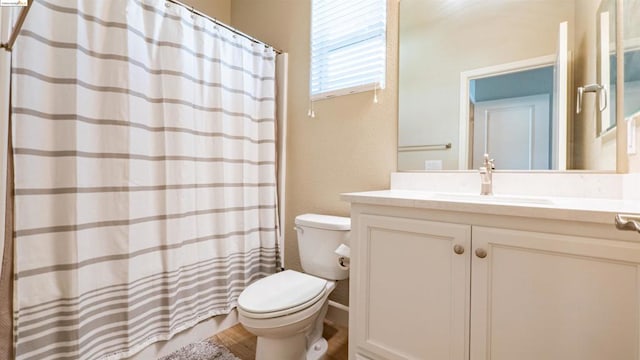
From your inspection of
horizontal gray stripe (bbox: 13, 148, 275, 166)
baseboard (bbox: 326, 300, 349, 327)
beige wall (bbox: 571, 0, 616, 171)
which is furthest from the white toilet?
beige wall (bbox: 571, 0, 616, 171)

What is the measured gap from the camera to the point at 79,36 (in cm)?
115

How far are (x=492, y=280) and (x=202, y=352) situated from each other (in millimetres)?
1451

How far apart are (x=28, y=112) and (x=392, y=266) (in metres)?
1.44

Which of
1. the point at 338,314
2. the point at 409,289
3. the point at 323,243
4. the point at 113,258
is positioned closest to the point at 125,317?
the point at 113,258

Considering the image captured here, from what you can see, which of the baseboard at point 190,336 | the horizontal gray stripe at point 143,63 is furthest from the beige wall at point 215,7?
the baseboard at point 190,336

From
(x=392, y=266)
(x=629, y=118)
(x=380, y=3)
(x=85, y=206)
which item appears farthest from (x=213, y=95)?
(x=629, y=118)

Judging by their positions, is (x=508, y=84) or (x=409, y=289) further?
(x=508, y=84)

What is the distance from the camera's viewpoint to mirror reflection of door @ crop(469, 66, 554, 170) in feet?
4.11

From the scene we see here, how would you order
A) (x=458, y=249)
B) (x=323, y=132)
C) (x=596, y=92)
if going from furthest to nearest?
(x=323, y=132)
(x=596, y=92)
(x=458, y=249)

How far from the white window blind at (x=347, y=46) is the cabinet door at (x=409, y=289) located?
3.13 feet

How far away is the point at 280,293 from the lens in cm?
131

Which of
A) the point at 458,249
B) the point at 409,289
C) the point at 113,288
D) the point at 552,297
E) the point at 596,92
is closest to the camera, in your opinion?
the point at 552,297

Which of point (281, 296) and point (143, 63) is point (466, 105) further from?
point (143, 63)

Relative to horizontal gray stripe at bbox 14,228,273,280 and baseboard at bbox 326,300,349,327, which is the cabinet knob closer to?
baseboard at bbox 326,300,349,327
